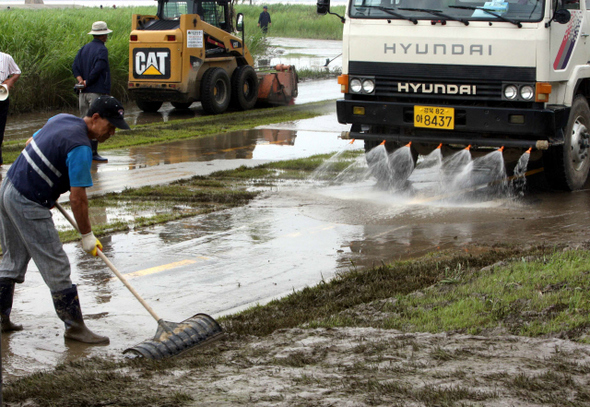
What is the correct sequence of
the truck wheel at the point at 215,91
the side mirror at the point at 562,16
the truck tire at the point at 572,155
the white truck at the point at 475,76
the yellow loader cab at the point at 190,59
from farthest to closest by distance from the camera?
the truck wheel at the point at 215,91
the yellow loader cab at the point at 190,59
the truck tire at the point at 572,155
the white truck at the point at 475,76
the side mirror at the point at 562,16

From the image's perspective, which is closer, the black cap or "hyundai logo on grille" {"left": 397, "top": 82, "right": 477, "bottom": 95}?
the black cap

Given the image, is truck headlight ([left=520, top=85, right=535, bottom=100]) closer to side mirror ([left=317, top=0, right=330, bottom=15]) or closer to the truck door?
the truck door

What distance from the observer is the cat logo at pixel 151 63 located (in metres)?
15.9

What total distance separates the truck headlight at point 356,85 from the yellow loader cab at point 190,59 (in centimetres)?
720

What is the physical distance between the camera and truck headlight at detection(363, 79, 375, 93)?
928cm

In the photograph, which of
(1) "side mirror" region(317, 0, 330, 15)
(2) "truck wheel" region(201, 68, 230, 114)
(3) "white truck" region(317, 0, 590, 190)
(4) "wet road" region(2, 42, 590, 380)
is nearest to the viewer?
(4) "wet road" region(2, 42, 590, 380)

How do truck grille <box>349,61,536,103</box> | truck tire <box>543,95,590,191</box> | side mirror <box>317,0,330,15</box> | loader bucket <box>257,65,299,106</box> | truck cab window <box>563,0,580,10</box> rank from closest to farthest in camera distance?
truck grille <box>349,61,536,103</box> → truck cab window <box>563,0,580,10</box> → truck tire <box>543,95,590,191</box> → side mirror <box>317,0,330,15</box> → loader bucket <box>257,65,299,106</box>

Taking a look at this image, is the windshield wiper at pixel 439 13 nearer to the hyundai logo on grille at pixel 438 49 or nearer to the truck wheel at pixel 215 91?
the hyundai logo on grille at pixel 438 49

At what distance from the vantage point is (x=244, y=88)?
17906 mm

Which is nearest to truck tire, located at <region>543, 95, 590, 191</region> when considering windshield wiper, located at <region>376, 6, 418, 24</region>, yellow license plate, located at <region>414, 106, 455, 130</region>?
yellow license plate, located at <region>414, 106, 455, 130</region>

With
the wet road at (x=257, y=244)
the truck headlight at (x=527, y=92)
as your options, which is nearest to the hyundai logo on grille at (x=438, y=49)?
the truck headlight at (x=527, y=92)

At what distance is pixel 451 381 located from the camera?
12.3ft

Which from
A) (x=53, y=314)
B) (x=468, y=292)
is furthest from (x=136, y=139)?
(x=468, y=292)

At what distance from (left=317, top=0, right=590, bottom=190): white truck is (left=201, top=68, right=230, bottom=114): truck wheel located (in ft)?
24.8
